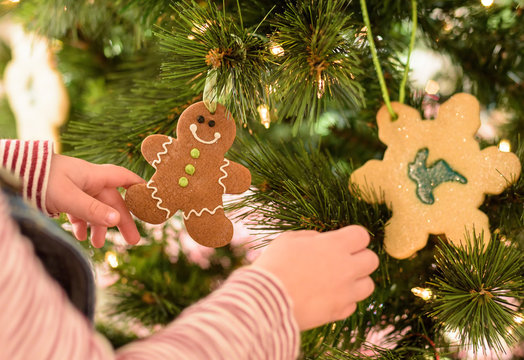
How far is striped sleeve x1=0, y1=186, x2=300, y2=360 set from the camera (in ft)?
0.77

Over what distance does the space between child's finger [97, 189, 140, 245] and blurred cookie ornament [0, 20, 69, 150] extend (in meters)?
0.37

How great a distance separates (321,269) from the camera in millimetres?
337

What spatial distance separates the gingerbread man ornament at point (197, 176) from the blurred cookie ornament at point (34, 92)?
0.41 m

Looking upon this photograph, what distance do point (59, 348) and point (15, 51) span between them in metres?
0.77

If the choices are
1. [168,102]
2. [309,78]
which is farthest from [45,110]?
[309,78]

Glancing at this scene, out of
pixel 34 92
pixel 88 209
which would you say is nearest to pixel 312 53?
pixel 88 209

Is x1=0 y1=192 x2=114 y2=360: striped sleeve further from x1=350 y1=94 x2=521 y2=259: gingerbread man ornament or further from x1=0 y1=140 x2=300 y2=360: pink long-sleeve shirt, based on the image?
x1=350 y1=94 x2=521 y2=259: gingerbread man ornament

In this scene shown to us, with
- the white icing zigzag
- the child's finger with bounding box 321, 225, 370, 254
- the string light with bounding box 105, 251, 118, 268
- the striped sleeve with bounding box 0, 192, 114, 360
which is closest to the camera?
the striped sleeve with bounding box 0, 192, 114, 360

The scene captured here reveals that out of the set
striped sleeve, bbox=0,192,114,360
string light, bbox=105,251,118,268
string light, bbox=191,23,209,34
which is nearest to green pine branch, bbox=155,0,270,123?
string light, bbox=191,23,209,34

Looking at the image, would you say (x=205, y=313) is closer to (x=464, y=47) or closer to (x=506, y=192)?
(x=506, y=192)

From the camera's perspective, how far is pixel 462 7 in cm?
67

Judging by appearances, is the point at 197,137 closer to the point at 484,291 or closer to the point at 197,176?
Answer: the point at 197,176

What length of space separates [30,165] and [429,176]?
423mm

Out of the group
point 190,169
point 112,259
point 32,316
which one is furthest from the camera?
point 112,259
